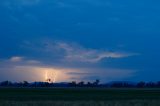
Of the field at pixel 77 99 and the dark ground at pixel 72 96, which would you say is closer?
the field at pixel 77 99

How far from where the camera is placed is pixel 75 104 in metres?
44.5

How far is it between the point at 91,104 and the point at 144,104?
5243 millimetres

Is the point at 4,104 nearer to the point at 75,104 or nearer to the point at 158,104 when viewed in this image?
the point at 75,104

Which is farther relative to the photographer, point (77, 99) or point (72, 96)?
point (72, 96)

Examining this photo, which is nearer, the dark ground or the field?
the field

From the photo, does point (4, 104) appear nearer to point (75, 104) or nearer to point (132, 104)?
point (75, 104)

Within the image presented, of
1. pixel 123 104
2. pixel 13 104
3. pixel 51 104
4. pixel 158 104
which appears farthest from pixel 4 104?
pixel 158 104

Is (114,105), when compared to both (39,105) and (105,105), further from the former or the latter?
(39,105)

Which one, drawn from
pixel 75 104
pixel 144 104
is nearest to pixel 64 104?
pixel 75 104

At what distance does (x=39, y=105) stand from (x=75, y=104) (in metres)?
3.31

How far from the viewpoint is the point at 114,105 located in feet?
143

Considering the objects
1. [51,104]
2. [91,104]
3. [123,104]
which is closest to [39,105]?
[51,104]

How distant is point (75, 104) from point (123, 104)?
446 centimetres

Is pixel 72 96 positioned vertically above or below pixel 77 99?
above
